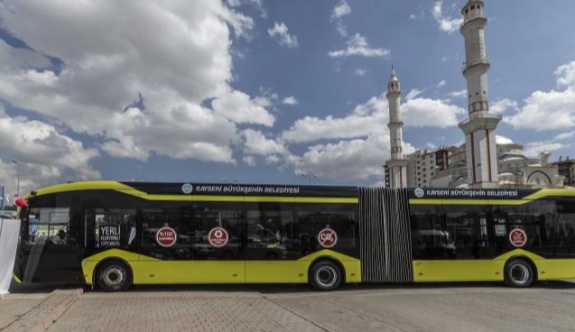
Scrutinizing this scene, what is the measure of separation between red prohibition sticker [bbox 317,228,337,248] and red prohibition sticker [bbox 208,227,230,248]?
8.31 feet

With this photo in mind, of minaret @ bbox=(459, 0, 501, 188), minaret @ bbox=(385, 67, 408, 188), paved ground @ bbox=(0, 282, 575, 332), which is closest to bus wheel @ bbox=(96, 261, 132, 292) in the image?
paved ground @ bbox=(0, 282, 575, 332)

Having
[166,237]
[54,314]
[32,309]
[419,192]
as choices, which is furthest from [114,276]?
[419,192]

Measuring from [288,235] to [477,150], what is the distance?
54336 millimetres

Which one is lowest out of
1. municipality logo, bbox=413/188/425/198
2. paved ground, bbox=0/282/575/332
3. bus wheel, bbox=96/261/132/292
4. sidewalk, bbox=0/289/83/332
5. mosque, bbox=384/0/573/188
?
paved ground, bbox=0/282/575/332

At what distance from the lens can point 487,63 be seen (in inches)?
2370

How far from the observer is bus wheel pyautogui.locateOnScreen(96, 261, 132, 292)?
12297 mm

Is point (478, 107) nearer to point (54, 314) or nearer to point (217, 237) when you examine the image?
point (217, 237)

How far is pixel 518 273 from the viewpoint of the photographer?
554 inches

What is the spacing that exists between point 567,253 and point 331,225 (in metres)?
7.06

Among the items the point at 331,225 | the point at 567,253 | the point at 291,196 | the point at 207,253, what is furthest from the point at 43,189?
the point at 567,253

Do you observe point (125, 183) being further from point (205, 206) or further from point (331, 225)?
point (331, 225)

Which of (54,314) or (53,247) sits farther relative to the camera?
(53,247)

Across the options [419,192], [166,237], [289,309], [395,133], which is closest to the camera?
[289,309]

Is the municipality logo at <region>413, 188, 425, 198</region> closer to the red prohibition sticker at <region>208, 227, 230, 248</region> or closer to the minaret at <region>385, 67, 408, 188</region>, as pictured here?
the red prohibition sticker at <region>208, 227, 230, 248</region>
